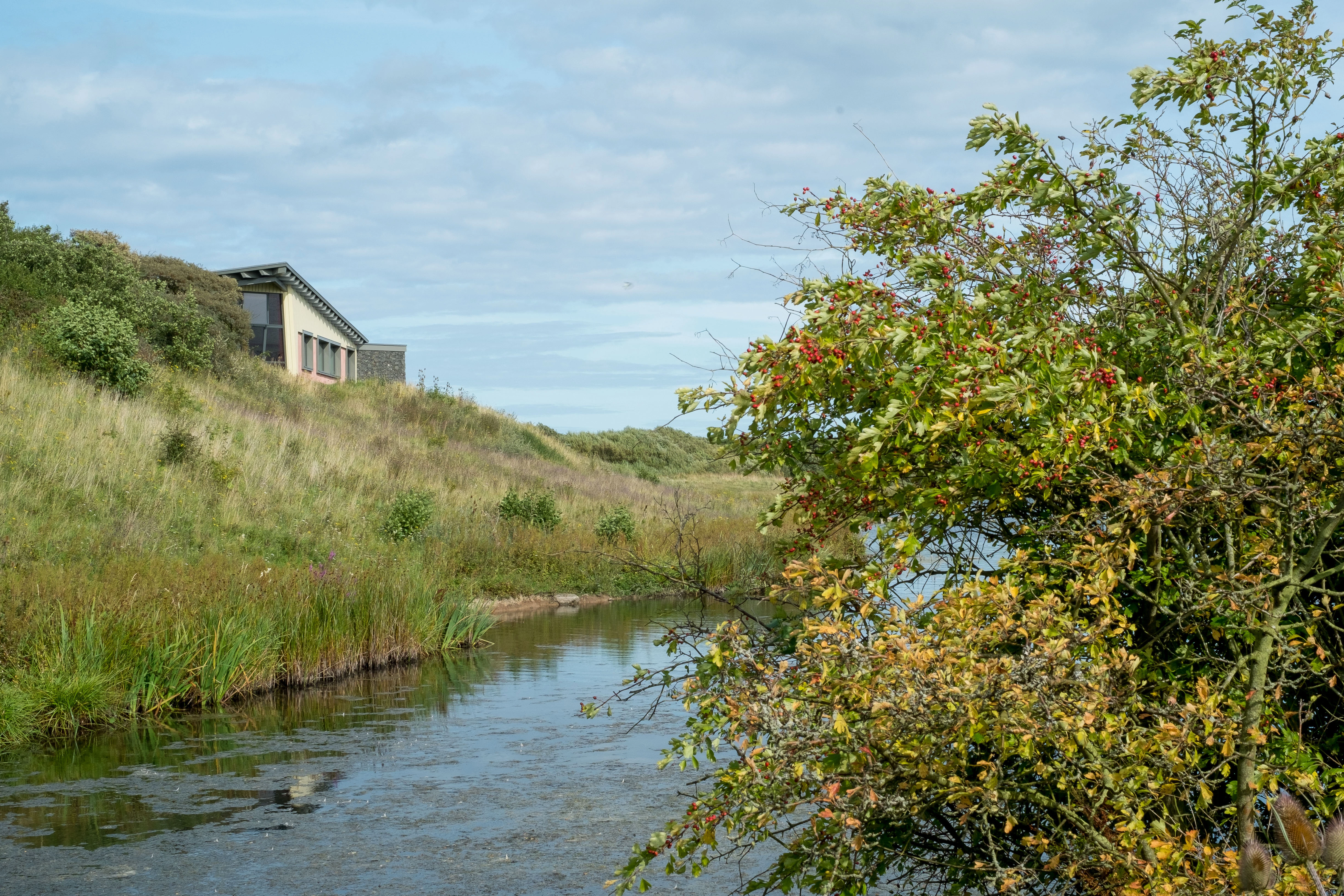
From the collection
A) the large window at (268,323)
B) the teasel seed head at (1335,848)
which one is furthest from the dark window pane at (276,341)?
the teasel seed head at (1335,848)

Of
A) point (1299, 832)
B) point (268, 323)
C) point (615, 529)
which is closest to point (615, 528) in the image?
point (615, 529)

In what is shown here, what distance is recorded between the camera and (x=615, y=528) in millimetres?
25453

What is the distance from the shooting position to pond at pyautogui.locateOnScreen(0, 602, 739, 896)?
7.21 m

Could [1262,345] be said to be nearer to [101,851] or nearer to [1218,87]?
[1218,87]

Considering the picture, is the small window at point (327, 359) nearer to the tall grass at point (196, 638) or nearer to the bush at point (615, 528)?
the bush at point (615, 528)

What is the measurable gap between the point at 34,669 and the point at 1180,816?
403 inches

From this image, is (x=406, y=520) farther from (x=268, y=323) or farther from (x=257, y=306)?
(x=257, y=306)

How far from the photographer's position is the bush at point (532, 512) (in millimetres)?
25156

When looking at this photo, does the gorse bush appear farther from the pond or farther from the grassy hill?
the pond

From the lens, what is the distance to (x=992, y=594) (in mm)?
4180

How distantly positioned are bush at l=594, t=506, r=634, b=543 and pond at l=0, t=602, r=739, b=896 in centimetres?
1152

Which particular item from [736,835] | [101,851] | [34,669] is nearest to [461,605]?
[34,669]

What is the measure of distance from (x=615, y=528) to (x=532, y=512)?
1.84m

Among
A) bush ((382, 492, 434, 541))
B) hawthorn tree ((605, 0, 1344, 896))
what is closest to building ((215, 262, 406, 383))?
bush ((382, 492, 434, 541))
